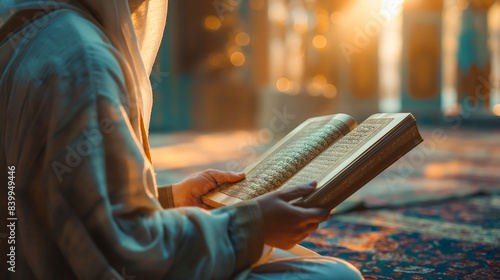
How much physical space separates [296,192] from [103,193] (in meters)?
0.27

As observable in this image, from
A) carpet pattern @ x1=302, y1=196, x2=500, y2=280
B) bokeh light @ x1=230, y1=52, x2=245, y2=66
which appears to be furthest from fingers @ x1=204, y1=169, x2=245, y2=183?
bokeh light @ x1=230, y1=52, x2=245, y2=66

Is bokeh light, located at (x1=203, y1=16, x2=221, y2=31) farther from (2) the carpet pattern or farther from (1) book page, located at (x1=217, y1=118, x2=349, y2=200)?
(1) book page, located at (x1=217, y1=118, x2=349, y2=200)

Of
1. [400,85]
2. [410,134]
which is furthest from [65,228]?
[400,85]

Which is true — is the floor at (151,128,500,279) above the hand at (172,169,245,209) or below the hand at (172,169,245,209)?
below

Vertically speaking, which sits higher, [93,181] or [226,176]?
[93,181]

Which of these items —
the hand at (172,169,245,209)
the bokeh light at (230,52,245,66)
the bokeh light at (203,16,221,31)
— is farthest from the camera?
the bokeh light at (230,52,245,66)

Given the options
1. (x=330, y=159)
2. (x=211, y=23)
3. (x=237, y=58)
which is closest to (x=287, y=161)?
(x=330, y=159)

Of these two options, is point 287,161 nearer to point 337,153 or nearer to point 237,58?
point 337,153

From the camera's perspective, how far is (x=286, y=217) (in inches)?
26.7

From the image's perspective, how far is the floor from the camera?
159 centimetres

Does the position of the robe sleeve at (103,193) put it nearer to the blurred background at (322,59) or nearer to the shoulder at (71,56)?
the shoulder at (71,56)

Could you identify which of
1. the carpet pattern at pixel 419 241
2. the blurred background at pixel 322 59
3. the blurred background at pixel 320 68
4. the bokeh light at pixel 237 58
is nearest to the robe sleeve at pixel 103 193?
the carpet pattern at pixel 419 241

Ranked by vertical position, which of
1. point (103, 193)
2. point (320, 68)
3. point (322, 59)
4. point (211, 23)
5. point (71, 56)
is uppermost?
point (211, 23)

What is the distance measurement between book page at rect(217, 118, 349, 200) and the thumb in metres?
0.12
